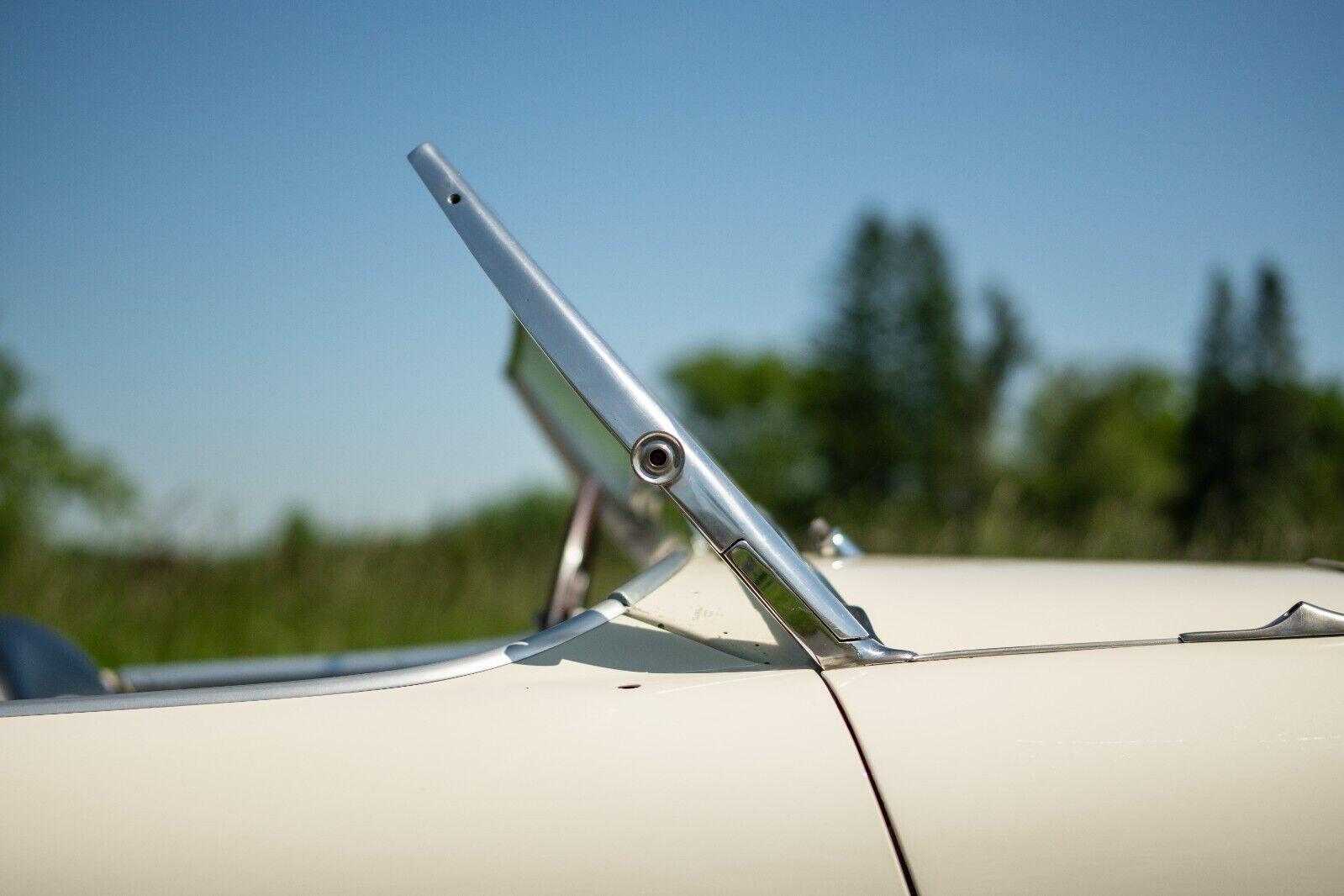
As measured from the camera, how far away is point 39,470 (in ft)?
78.0

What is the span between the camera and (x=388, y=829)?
115cm

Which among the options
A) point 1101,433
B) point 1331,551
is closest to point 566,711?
point 1331,551

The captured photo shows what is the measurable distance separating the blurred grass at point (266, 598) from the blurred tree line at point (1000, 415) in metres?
35.0

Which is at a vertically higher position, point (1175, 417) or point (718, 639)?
point (1175, 417)

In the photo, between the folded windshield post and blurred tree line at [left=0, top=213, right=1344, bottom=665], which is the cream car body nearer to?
the folded windshield post

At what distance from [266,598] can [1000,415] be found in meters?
46.6

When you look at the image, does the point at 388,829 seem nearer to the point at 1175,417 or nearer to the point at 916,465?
the point at 916,465

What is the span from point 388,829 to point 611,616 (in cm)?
43

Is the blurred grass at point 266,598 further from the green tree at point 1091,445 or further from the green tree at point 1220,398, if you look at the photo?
the green tree at point 1091,445

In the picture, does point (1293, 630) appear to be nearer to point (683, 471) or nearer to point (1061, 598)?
point (1061, 598)

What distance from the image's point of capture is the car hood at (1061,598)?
1450 mm

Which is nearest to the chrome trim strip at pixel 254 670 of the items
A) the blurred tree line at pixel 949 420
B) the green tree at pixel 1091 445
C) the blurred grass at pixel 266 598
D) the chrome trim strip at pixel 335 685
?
the chrome trim strip at pixel 335 685

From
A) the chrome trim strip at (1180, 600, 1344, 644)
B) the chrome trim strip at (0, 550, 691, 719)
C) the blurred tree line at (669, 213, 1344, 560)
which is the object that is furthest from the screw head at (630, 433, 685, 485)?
the blurred tree line at (669, 213, 1344, 560)

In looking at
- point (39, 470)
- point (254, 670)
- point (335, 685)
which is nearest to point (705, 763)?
point (335, 685)
